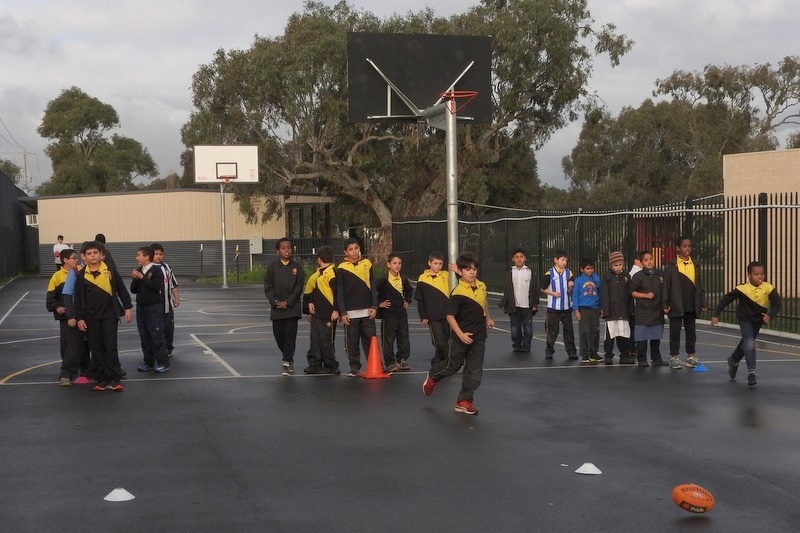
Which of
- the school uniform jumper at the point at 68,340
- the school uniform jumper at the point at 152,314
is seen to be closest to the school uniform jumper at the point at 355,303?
the school uniform jumper at the point at 152,314

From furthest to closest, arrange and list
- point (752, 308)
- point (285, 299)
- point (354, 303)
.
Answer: point (285, 299) < point (354, 303) < point (752, 308)

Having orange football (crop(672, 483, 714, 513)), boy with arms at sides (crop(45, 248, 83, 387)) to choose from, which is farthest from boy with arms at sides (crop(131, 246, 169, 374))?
orange football (crop(672, 483, 714, 513))

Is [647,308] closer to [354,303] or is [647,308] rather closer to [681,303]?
[681,303]

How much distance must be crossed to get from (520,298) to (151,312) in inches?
213

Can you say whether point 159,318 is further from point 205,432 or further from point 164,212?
point 164,212

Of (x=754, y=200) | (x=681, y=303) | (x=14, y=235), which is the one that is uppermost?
(x=754, y=200)

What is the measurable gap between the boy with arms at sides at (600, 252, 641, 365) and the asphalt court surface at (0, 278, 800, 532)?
0.61 m

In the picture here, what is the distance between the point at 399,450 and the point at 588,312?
657 cm

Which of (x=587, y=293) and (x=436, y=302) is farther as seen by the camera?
(x=587, y=293)

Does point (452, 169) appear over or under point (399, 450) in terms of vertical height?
over

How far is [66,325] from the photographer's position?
12.9 metres

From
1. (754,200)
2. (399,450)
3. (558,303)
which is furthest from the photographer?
(754,200)

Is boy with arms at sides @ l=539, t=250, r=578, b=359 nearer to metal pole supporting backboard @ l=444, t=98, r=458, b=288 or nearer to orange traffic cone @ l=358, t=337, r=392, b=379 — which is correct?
metal pole supporting backboard @ l=444, t=98, r=458, b=288

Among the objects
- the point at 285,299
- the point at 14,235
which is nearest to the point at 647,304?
the point at 285,299
